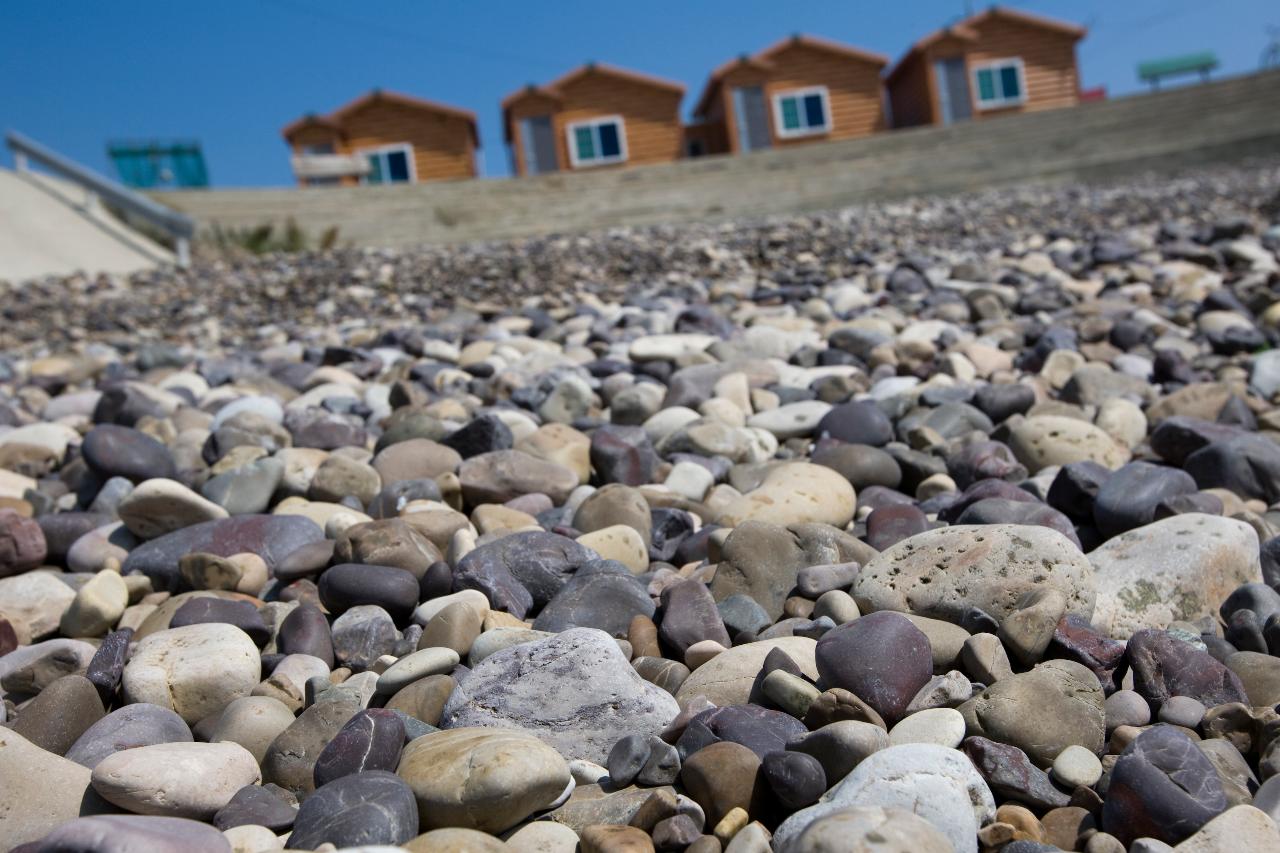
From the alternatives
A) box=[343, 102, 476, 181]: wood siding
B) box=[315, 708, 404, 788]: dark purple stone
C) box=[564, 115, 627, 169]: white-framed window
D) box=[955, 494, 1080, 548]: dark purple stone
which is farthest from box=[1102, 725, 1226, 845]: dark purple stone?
box=[343, 102, 476, 181]: wood siding

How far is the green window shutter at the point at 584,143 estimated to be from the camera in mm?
20766

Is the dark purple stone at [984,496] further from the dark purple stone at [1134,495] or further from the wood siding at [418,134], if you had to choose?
the wood siding at [418,134]

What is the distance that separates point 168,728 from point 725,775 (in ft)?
3.34

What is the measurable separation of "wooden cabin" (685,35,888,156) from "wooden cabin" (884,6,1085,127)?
114 centimetres

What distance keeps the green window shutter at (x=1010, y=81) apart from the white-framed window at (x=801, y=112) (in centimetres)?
382

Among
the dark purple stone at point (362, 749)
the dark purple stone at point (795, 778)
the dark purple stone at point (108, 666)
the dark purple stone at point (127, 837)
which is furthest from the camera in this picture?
the dark purple stone at point (108, 666)

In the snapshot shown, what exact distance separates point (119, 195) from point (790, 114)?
13.4 meters

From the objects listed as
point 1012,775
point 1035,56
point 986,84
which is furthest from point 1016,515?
point 1035,56

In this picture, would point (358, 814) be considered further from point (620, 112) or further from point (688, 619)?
point (620, 112)

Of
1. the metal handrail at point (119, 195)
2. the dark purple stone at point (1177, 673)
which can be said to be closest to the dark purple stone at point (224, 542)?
the dark purple stone at point (1177, 673)

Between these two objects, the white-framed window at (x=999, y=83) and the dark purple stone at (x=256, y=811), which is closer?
the dark purple stone at (x=256, y=811)

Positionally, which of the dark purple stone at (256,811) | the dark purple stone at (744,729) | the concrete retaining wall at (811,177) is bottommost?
the dark purple stone at (744,729)

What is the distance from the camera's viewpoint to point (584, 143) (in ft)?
68.2

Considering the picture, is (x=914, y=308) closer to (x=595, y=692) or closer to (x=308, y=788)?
(x=595, y=692)
